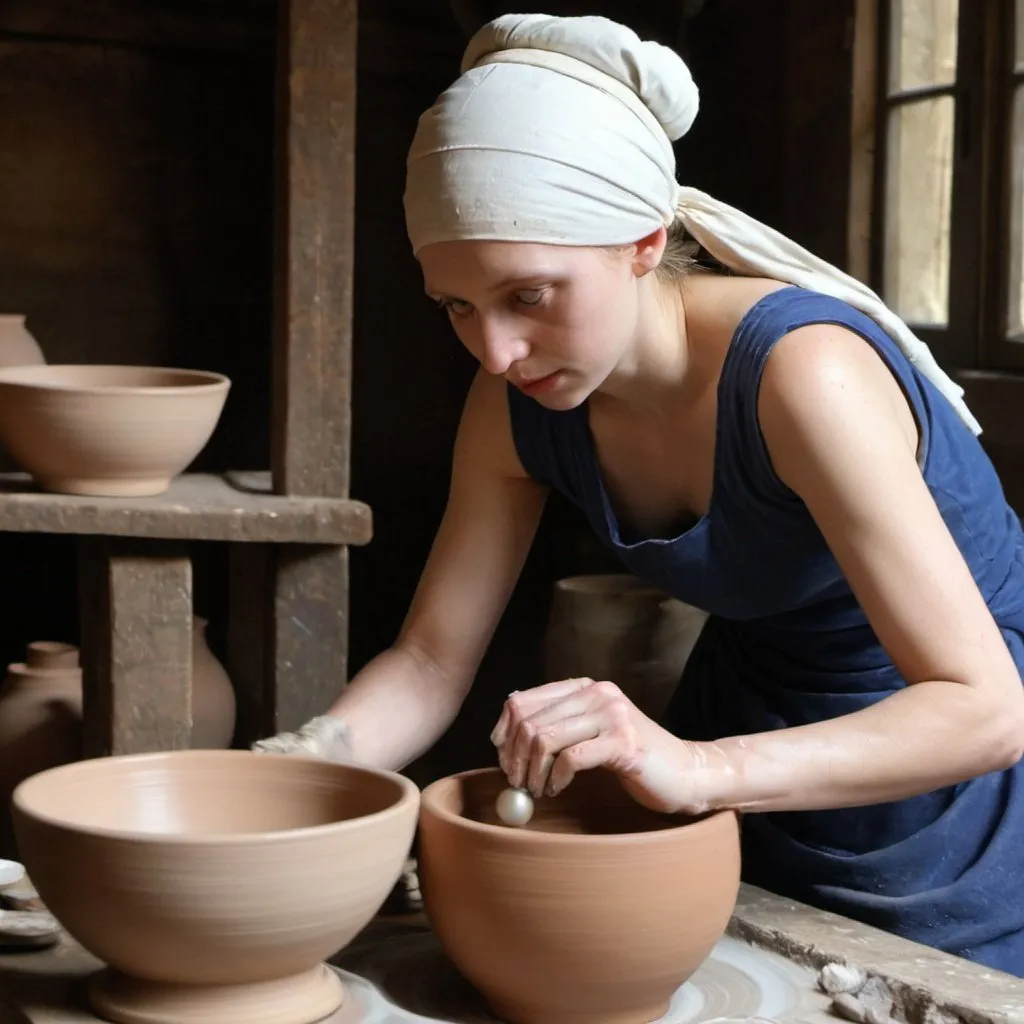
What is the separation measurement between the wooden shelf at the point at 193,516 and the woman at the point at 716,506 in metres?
0.52

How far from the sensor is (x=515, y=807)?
1566mm

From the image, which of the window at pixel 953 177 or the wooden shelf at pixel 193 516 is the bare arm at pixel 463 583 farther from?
the window at pixel 953 177

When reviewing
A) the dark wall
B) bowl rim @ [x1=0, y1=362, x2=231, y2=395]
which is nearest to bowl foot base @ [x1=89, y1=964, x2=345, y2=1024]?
bowl rim @ [x1=0, y1=362, x2=231, y2=395]

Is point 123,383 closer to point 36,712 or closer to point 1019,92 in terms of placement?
point 36,712

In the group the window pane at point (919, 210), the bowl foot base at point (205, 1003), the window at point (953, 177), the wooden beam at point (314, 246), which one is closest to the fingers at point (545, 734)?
the bowl foot base at point (205, 1003)

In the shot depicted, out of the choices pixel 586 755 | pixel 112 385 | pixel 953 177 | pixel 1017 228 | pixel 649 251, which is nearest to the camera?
pixel 586 755

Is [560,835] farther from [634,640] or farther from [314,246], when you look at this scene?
[634,640]

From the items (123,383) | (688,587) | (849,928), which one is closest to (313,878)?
(849,928)

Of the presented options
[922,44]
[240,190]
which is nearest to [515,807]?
[922,44]

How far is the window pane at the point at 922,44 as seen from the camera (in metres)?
3.29

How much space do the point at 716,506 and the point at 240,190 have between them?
2298 millimetres

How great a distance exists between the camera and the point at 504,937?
144cm

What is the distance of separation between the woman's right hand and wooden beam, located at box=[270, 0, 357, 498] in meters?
0.82

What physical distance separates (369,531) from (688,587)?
80 cm
